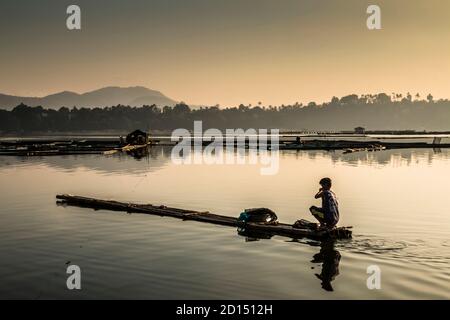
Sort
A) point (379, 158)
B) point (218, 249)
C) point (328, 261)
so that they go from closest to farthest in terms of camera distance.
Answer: point (328, 261) < point (218, 249) < point (379, 158)

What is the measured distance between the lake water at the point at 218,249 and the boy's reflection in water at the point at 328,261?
39 millimetres

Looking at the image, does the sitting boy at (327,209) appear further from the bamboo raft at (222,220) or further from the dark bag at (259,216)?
the dark bag at (259,216)

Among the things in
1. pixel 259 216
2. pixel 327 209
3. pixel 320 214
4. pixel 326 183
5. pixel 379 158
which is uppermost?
pixel 326 183

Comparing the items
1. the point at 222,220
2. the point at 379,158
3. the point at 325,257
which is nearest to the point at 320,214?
the point at 325,257

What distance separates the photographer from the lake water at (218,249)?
1673 centimetres

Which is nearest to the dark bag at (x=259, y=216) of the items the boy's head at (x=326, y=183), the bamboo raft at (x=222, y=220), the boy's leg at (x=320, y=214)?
the bamboo raft at (x=222, y=220)

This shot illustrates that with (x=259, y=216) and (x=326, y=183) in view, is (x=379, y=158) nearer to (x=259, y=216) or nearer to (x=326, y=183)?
(x=259, y=216)

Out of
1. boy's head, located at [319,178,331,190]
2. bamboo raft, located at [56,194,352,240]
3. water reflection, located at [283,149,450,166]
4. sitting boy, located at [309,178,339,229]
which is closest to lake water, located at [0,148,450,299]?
bamboo raft, located at [56,194,352,240]

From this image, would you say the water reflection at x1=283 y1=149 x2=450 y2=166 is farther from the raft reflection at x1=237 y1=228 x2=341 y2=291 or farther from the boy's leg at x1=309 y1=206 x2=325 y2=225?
the boy's leg at x1=309 y1=206 x2=325 y2=225

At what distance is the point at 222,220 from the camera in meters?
27.0

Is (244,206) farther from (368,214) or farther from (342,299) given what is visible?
(342,299)

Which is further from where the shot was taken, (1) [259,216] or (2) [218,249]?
(1) [259,216]

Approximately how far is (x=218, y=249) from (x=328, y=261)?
4772 mm
